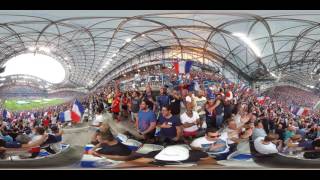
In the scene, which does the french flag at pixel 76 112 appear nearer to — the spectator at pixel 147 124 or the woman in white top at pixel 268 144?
the spectator at pixel 147 124

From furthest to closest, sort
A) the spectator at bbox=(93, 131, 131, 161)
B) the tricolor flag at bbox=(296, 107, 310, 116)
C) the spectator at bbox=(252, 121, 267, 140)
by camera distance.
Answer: the tricolor flag at bbox=(296, 107, 310, 116)
the spectator at bbox=(252, 121, 267, 140)
the spectator at bbox=(93, 131, 131, 161)

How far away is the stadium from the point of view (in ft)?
20.7

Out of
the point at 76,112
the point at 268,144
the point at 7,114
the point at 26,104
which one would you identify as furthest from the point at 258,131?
the point at 7,114

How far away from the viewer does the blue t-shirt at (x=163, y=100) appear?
6340 mm

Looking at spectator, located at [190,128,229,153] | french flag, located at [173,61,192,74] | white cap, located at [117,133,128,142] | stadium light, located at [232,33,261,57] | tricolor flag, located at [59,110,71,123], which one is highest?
stadium light, located at [232,33,261,57]

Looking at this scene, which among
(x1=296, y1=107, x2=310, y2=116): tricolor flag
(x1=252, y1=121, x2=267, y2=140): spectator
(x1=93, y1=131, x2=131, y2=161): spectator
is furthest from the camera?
(x1=296, y1=107, x2=310, y2=116): tricolor flag

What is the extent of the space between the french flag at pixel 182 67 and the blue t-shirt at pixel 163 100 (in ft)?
1.25

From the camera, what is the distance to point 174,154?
6.30 metres

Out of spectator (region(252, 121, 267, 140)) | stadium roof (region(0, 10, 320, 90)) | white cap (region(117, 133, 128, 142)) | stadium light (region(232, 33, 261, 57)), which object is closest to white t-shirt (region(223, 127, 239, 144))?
spectator (region(252, 121, 267, 140))

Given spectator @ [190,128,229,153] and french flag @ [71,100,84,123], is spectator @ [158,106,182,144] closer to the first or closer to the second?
spectator @ [190,128,229,153]

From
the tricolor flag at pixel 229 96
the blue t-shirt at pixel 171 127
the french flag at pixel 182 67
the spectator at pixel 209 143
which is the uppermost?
the french flag at pixel 182 67

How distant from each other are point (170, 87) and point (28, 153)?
2092mm

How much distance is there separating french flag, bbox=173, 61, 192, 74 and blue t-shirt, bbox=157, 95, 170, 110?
0.38 meters

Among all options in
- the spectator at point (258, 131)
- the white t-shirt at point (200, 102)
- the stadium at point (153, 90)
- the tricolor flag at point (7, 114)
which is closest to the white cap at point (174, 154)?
the stadium at point (153, 90)
